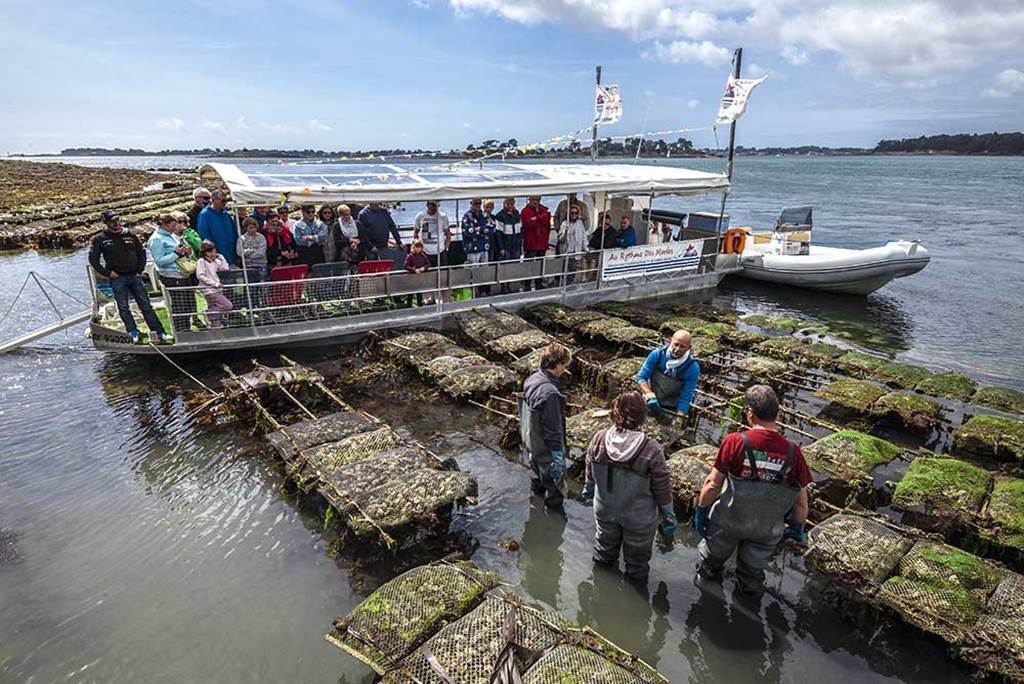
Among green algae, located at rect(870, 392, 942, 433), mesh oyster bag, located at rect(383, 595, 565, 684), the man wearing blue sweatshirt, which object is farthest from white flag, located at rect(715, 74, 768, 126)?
mesh oyster bag, located at rect(383, 595, 565, 684)

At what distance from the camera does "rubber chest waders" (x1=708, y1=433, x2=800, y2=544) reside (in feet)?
14.4

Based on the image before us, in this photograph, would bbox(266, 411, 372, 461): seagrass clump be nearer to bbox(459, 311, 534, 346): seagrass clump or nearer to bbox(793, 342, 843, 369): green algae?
bbox(459, 311, 534, 346): seagrass clump

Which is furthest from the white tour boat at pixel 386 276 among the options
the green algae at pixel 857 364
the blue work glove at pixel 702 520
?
the blue work glove at pixel 702 520

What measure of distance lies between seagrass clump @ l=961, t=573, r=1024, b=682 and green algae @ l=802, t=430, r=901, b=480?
1996 mm

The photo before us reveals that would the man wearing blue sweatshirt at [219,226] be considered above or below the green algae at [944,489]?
above

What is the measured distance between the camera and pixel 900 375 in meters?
9.78

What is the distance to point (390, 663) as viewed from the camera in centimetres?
400

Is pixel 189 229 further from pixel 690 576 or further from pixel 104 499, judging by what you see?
pixel 690 576

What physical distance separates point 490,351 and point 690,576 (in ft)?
19.3

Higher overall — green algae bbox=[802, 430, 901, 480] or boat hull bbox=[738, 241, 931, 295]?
boat hull bbox=[738, 241, 931, 295]

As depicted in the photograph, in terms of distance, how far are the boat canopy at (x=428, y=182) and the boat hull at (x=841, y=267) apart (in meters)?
3.95

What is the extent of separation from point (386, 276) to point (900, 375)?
31.5 ft

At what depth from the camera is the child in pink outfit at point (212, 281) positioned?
31.6 ft

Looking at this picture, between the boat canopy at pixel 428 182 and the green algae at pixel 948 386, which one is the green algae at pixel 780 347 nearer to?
the green algae at pixel 948 386
